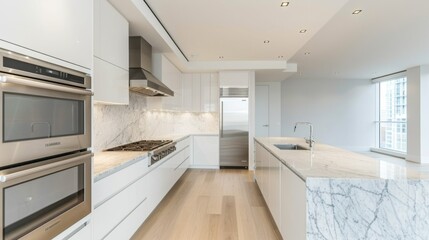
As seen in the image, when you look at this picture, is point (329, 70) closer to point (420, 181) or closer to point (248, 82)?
point (248, 82)

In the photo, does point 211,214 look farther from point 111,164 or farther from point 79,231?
point 79,231

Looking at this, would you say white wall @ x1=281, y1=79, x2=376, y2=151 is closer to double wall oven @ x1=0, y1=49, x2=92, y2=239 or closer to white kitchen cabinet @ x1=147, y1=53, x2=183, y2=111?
white kitchen cabinet @ x1=147, y1=53, x2=183, y2=111

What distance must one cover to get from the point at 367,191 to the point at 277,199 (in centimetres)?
107

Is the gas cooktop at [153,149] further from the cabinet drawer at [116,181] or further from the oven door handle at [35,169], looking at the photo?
the oven door handle at [35,169]

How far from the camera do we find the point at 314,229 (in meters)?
1.64

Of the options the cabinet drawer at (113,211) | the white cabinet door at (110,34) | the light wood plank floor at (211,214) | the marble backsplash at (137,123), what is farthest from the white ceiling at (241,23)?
the light wood plank floor at (211,214)

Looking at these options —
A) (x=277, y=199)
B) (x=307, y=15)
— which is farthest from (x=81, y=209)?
(x=307, y=15)

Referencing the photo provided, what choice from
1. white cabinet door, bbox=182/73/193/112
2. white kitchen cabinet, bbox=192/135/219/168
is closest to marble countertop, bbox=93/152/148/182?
white kitchen cabinet, bbox=192/135/219/168

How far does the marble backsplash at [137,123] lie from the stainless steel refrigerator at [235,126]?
0.59 m

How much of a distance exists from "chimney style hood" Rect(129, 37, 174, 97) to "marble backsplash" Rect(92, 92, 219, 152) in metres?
0.48

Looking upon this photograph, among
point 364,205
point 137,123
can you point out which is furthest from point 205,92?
point 364,205

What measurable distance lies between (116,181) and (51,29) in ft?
4.17

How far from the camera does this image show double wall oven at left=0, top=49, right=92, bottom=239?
97cm

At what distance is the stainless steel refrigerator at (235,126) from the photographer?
19.3ft
